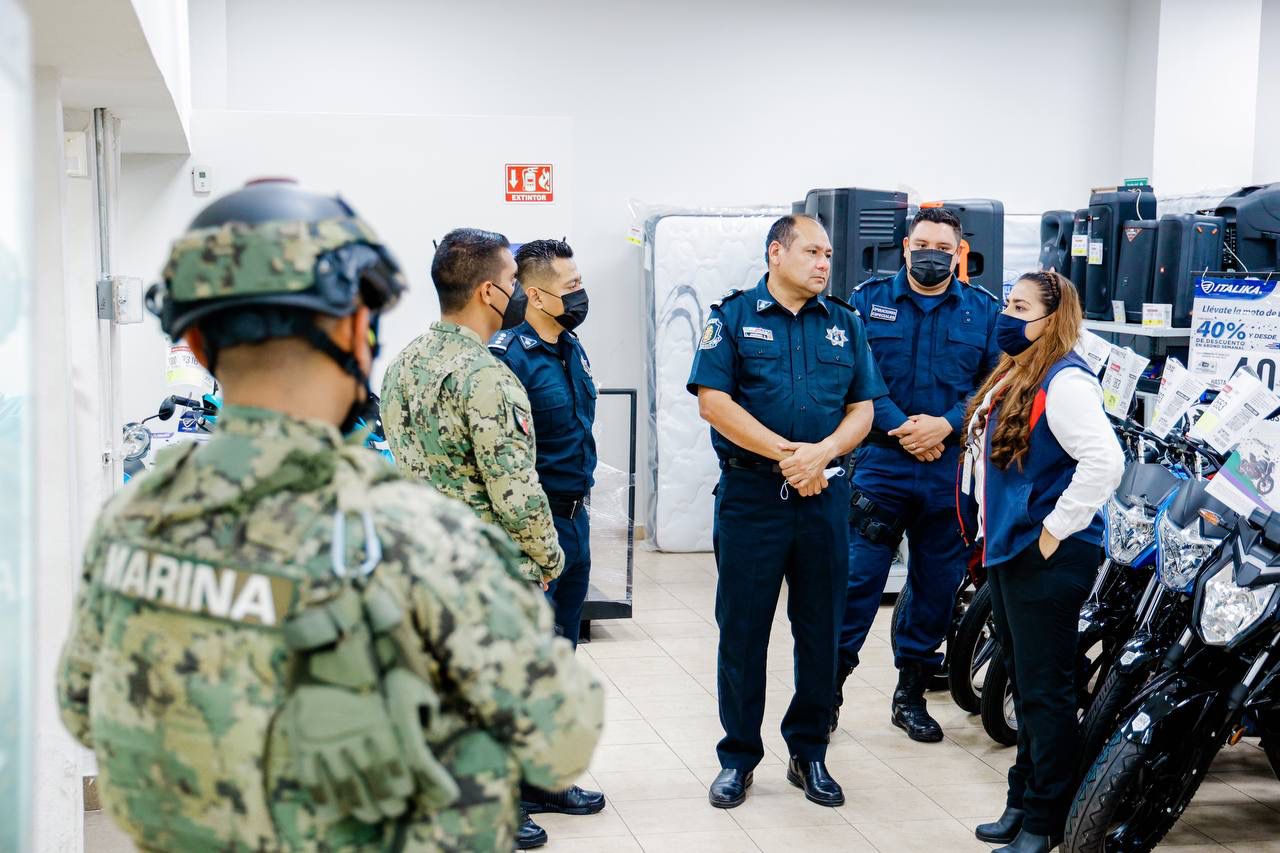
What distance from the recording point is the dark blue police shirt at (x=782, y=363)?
3.72 m

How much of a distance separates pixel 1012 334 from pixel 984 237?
8.58ft

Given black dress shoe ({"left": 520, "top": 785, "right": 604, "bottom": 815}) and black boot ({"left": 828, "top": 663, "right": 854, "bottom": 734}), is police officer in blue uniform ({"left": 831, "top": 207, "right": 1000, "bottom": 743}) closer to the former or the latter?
black boot ({"left": 828, "top": 663, "right": 854, "bottom": 734})

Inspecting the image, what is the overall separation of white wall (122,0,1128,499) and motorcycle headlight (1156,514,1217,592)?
3.99 metres

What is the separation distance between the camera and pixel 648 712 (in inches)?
183

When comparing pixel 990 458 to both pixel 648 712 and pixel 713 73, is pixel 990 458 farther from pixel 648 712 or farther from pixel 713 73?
pixel 713 73

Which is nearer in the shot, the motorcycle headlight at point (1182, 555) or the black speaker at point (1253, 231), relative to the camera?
the motorcycle headlight at point (1182, 555)

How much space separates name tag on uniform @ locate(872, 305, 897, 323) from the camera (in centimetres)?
448

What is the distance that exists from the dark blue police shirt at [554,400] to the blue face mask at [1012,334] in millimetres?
1111

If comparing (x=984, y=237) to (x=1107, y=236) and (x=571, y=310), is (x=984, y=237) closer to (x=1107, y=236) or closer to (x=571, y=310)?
(x=1107, y=236)

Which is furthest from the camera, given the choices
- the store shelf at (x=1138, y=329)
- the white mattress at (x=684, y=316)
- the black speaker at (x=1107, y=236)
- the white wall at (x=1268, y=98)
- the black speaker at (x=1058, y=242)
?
the white wall at (x=1268, y=98)

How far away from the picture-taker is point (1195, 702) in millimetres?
3186

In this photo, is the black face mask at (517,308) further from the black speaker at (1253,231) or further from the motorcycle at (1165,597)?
the black speaker at (1253,231)

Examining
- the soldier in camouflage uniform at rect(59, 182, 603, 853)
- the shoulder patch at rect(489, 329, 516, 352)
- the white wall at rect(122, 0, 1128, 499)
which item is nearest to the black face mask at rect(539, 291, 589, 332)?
the shoulder patch at rect(489, 329, 516, 352)

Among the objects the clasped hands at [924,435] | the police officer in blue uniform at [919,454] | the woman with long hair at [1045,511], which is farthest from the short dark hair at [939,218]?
the woman with long hair at [1045,511]
